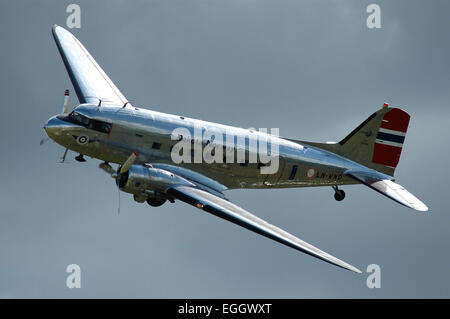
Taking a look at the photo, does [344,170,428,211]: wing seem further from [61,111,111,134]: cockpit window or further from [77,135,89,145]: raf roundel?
[77,135,89,145]: raf roundel

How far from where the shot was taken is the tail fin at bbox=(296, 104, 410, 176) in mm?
46562

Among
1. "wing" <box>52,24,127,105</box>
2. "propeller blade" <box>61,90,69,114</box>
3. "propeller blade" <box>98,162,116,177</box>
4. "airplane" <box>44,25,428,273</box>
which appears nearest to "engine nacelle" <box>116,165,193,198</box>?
"airplane" <box>44,25,428,273</box>

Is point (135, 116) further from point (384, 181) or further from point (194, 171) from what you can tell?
point (384, 181)

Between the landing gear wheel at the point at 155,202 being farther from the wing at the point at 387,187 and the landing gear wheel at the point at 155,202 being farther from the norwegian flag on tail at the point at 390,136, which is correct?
the norwegian flag on tail at the point at 390,136

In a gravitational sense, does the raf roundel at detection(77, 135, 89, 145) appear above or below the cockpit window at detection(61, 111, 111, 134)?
below

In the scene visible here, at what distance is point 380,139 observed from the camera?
4691cm

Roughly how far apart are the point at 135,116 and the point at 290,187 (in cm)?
898

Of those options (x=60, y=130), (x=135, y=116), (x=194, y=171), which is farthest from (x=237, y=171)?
(x=60, y=130)

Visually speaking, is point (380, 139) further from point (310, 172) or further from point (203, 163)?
point (203, 163)

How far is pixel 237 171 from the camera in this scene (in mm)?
42625

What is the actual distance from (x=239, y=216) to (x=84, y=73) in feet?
47.6

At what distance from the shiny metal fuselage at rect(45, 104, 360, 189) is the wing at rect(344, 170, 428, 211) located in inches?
135

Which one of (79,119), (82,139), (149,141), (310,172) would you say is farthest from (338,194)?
(79,119)

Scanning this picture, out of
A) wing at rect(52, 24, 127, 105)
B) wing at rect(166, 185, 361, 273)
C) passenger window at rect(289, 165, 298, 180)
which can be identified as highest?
wing at rect(52, 24, 127, 105)
